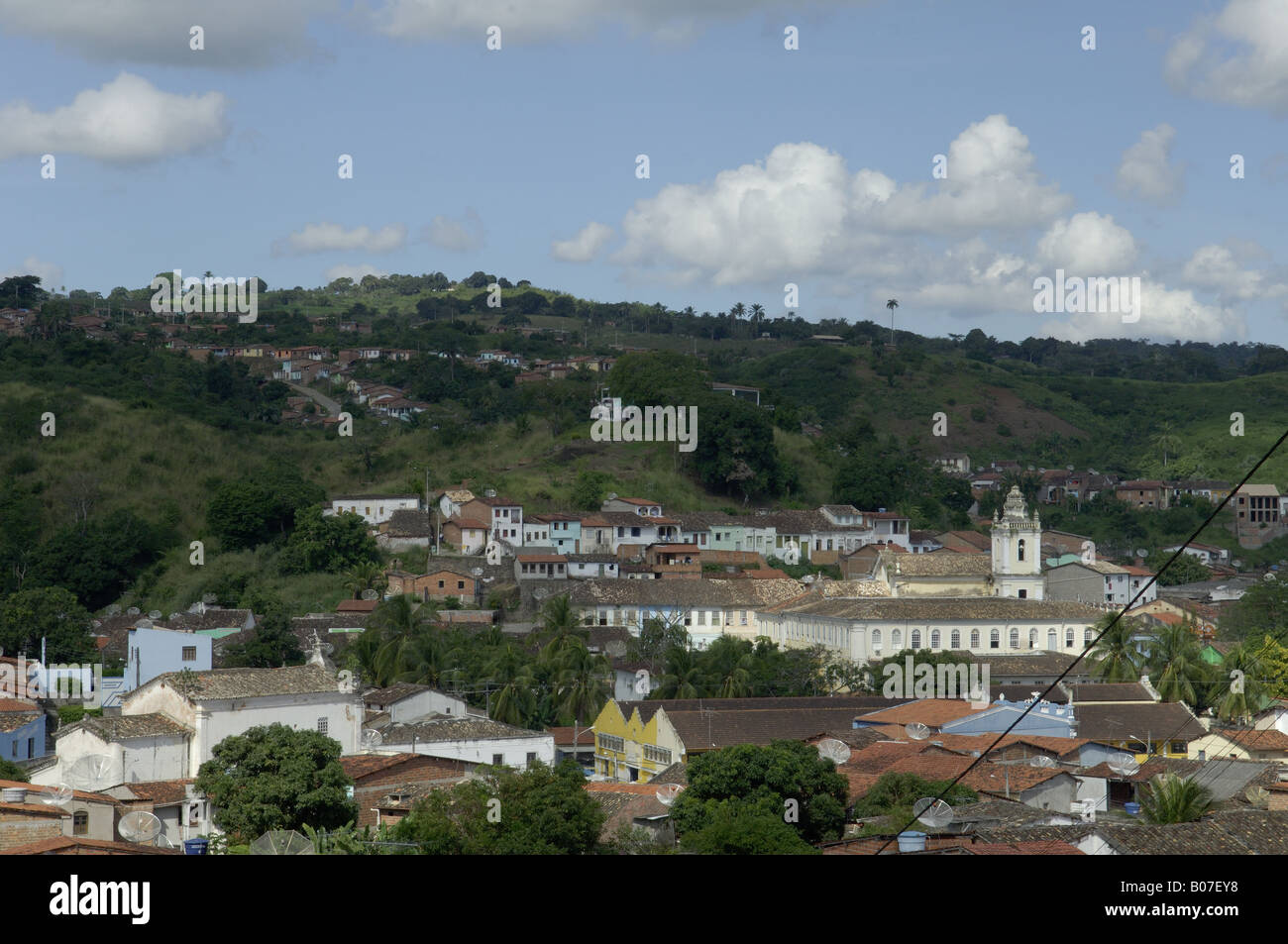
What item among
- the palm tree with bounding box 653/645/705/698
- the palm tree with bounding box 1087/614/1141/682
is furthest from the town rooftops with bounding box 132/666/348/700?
the palm tree with bounding box 1087/614/1141/682

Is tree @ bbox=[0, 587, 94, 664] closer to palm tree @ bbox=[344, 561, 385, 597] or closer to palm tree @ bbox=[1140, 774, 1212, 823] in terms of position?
palm tree @ bbox=[344, 561, 385, 597]

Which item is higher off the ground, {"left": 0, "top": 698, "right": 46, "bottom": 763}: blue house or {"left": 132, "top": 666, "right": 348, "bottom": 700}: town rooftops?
{"left": 132, "top": 666, "right": 348, "bottom": 700}: town rooftops

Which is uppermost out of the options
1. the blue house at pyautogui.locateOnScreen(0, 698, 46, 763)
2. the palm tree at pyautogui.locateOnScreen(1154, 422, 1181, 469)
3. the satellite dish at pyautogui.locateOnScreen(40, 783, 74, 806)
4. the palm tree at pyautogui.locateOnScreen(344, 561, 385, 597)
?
the palm tree at pyautogui.locateOnScreen(1154, 422, 1181, 469)

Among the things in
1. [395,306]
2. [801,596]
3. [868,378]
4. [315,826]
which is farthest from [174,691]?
[395,306]

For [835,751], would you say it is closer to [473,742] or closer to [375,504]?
[473,742]

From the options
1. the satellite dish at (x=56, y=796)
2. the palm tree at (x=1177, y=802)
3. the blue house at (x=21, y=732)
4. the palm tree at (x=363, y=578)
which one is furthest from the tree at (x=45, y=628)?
the palm tree at (x=1177, y=802)

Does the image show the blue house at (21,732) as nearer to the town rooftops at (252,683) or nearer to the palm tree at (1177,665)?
the town rooftops at (252,683)

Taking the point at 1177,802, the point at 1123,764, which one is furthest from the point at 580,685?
the point at 1177,802
